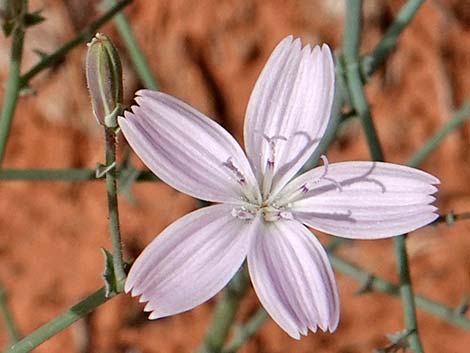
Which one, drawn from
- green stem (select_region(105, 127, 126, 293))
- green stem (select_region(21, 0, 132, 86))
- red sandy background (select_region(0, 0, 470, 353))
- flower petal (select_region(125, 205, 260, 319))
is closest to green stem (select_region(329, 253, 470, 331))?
flower petal (select_region(125, 205, 260, 319))

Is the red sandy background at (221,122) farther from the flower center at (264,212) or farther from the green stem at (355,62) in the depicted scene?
the flower center at (264,212)

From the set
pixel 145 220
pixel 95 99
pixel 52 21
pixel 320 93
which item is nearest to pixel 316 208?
pixel 320 93

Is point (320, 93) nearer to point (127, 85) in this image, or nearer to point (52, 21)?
point (127, 85)

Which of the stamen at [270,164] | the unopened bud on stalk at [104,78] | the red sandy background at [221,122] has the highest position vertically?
the unopened bud on stalk at [104,78]

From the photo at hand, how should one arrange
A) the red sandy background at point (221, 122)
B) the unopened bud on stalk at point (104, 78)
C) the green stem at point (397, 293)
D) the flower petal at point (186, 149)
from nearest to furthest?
1. the unopened bud on stalk at point (104, 78)
2. the flower petal at point (186, 149)
3. the green stem at point (397, 293)
4. the red sandy background at point (221, 122)

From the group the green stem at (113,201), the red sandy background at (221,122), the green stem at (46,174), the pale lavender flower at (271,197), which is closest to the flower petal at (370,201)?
the pale lavender flower at (271,197)

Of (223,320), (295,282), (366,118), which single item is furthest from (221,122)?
(295,282)
